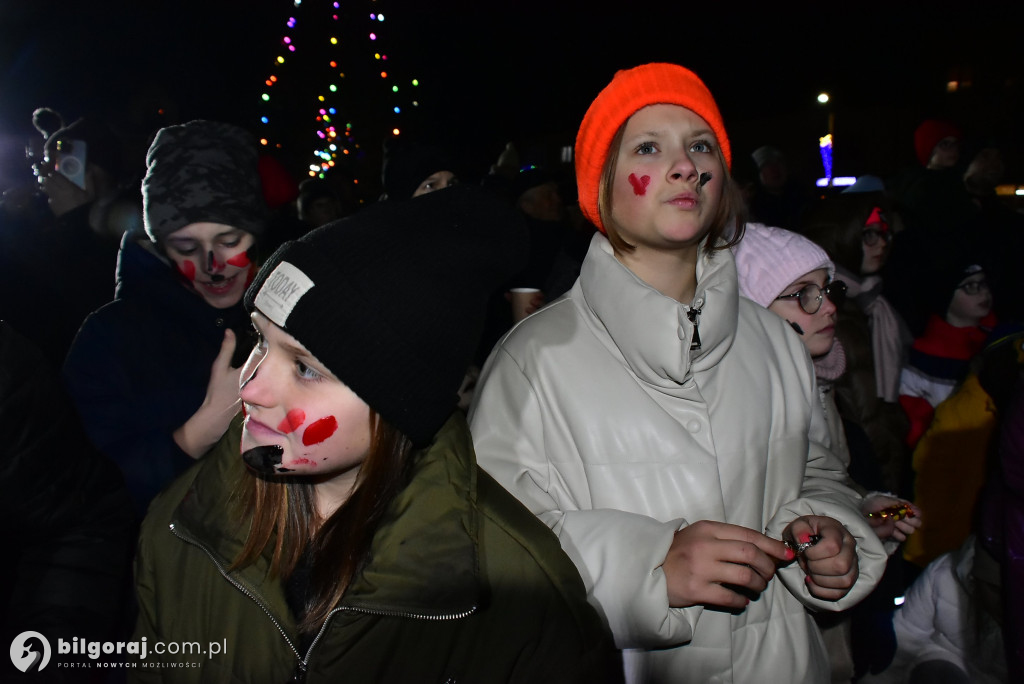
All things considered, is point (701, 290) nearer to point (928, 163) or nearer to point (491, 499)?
point (491, 499)

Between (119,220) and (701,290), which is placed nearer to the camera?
(701,290)

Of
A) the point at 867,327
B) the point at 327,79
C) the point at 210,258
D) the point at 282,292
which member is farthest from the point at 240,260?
the point at 327,79

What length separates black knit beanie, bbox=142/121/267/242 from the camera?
243 centimetres

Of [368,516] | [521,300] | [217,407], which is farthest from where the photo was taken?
[521,300]

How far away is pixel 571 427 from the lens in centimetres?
178

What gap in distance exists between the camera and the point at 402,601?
131cm

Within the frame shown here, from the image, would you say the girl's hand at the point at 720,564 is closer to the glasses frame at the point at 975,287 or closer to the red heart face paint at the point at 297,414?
the red heart face paint at the point at 297,414

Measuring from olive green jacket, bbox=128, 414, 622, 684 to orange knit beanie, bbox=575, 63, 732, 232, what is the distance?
94cm

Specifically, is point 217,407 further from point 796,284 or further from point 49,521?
point 796,284

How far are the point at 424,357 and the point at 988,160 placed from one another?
6.85 metres

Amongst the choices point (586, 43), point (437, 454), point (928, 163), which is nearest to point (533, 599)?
point (437, 454)

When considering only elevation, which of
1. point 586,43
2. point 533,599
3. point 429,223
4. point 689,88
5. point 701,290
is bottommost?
point 533,599

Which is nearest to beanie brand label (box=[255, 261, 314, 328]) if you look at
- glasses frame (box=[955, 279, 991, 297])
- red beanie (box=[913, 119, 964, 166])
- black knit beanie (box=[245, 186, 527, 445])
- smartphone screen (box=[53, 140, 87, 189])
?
black knit beanie (box=[245, 186, 527, 445])

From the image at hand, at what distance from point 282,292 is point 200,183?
136cm
